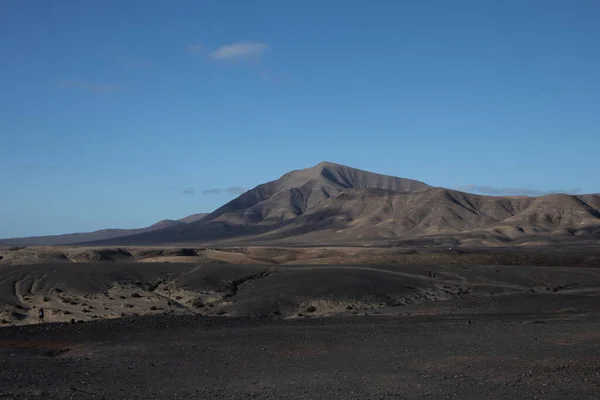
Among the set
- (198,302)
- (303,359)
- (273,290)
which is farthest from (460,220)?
(303,359)

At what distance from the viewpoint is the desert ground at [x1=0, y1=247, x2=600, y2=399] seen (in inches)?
685

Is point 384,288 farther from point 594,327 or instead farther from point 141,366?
point 141,366

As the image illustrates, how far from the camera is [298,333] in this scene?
2684 centimetres

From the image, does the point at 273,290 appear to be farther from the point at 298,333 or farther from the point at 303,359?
the point at 303,359

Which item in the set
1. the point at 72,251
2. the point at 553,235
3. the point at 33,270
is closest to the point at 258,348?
the point at 33,270

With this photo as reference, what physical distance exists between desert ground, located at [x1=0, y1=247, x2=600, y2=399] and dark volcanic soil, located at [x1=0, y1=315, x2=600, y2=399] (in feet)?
0.19

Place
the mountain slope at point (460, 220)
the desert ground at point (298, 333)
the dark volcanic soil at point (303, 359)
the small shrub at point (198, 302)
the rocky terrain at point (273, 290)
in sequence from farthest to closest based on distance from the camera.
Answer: the mountain slope at point (460, 220) → the small shrub at point (198, 302) → the rocky terrain at point (273, 290) → the desert ground at point (298, 333) → the dark volcanic soil at point (303, 359)

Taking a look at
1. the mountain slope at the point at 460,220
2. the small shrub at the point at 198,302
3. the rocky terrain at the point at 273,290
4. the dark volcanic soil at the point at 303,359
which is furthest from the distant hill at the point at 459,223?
the dark volcanic soil at the point at 303,359

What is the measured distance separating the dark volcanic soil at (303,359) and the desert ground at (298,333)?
0.06 m

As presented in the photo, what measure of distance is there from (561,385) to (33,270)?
39711 mm

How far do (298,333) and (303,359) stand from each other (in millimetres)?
5318

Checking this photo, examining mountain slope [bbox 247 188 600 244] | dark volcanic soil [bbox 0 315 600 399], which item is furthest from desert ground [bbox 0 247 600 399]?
mountain slope [bbox 247 188 600 244]

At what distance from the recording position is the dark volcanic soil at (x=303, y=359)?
16.7 meters

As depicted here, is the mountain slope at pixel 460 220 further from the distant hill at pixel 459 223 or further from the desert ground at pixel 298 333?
the desert ground at pixel 298 333
